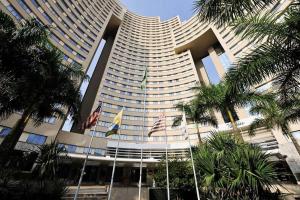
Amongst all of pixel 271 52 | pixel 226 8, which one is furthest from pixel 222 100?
pixel 226 8

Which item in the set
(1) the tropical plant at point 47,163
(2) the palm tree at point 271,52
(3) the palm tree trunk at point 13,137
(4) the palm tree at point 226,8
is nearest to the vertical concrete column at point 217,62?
(2) the palm tree at point 271,52

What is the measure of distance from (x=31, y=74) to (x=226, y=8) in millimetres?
11909

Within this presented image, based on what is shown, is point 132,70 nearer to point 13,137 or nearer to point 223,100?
point 223,100

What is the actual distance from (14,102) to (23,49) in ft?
15.0

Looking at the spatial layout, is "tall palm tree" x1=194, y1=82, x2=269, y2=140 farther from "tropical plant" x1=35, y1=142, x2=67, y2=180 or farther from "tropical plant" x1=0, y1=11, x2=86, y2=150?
"tropical plant" x1=35, y1=142, x2=67, y2=180

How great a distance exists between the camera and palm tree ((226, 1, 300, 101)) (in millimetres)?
5078

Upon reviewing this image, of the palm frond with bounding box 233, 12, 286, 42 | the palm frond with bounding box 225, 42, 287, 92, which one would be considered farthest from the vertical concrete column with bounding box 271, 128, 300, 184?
the palm frond with bounding box 233, 12, 286, 42

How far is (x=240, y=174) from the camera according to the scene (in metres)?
5.73

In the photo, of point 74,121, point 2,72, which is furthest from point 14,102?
point 74,121

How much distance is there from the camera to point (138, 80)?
49031mm

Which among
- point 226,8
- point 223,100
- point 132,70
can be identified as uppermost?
point 132,70

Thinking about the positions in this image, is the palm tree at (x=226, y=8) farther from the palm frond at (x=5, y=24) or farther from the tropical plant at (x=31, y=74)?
the palm frond at (x=5, y=24)

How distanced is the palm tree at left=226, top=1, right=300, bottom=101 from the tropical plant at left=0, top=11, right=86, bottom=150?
1085 cm

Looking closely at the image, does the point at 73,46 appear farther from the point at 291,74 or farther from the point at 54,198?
the point at 291,74
